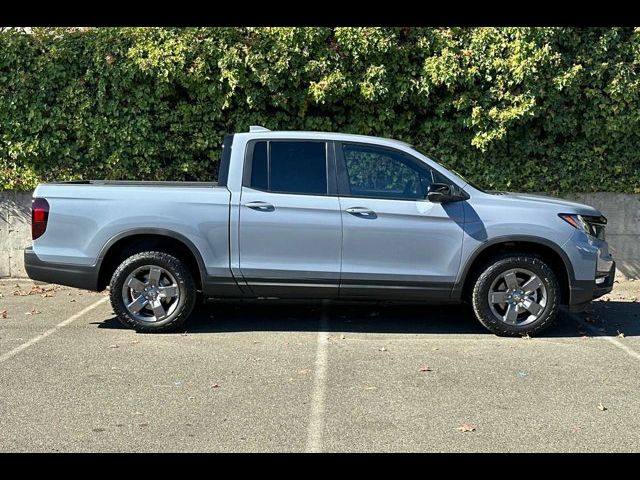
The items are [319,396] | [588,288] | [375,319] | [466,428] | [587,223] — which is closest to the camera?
[466,428]

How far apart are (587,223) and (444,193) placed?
1.46m

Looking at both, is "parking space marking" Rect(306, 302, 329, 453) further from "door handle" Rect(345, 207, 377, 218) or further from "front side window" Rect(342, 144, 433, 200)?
"front side window" Rect(342, 144, 433, 200)

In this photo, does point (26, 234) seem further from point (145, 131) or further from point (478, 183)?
point (478, 183)

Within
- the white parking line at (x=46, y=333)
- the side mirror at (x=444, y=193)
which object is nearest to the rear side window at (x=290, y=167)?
the side mirror at (x=444, y=193)

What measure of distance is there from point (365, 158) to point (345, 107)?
3047 millimetres

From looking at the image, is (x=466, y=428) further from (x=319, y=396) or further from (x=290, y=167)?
(x=290, y=167)

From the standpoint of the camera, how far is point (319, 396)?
17.3ft

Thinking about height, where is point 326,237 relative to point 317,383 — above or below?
above

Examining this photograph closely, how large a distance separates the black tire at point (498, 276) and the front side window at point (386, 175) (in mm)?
979

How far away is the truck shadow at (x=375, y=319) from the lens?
736 centimetres

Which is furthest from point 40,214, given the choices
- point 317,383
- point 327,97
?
point 327,97

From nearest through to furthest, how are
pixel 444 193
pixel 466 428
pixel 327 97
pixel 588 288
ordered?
pixel 466 428 < pixel 444 193 < pixel 588 288 < pixel 327 97

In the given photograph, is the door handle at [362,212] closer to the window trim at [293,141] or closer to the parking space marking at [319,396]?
the window trim at [293,141]

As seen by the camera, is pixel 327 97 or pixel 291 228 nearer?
pixel 291 228
